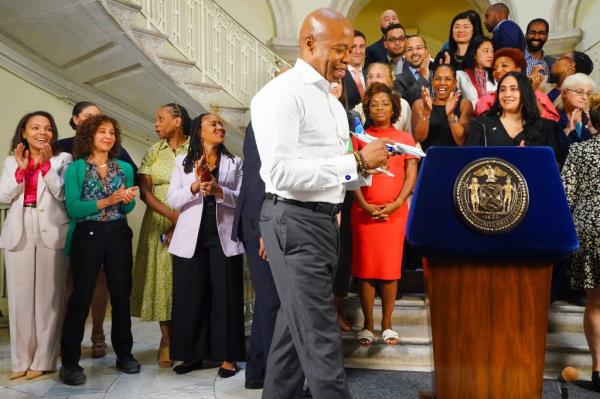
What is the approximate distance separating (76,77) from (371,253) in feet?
13.7

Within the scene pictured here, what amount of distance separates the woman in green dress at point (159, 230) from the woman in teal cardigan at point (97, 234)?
198 mm

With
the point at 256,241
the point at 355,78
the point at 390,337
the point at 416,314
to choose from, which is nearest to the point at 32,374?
the point at 256,241

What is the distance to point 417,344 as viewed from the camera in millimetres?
3436

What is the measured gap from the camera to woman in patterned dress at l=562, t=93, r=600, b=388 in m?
2.99

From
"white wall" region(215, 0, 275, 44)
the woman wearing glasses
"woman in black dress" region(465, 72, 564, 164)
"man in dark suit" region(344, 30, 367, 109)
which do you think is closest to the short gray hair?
the woman wearing glasses

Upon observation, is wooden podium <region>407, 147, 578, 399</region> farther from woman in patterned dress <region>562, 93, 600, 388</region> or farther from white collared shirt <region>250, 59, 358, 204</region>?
woman in patterned dress <region>562, 93, 600, 388</region>

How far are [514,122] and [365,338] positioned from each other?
1.43 meters

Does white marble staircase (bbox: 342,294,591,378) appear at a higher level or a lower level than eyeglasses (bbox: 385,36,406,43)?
lower

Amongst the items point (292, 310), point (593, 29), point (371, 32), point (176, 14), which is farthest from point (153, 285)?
point (371, 32)

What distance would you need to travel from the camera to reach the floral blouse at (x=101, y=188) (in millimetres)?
3428

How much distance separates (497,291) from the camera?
210 centimetres

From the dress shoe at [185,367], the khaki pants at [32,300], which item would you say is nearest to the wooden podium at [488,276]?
the dress shoe at [185,367]

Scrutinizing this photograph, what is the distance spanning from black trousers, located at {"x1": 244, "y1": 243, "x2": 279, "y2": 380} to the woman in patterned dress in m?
1.44

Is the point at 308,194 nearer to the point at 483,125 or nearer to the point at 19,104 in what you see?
the point at 483,125
